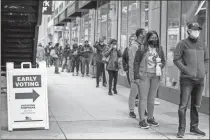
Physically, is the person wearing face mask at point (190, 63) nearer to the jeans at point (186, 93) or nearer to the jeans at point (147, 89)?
the jeans at point (186, 93)

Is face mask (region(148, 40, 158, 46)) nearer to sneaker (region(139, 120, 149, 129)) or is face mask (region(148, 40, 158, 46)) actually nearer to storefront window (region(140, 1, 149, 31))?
sneaker (region(139, 120, 149, 129))

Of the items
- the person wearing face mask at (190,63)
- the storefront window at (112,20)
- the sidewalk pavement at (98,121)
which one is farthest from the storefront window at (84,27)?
the person wearing face mask at (190,63)

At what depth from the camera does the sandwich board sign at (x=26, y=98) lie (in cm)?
692

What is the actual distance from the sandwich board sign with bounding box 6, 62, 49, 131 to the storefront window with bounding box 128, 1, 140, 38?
29.4 feet

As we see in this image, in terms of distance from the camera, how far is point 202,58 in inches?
253

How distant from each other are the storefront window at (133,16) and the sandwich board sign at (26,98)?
29.4 ft

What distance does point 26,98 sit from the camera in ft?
22.9

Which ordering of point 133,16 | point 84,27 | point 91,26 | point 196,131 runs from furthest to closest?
point 84,27 → point 91,26 → point 133,16 → point 196,131

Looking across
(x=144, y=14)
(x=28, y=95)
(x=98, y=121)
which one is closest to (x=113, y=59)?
(x=144, y=14)

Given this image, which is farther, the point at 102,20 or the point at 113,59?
the point at 102,20

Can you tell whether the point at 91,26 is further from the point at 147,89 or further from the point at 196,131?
the point at 196,131

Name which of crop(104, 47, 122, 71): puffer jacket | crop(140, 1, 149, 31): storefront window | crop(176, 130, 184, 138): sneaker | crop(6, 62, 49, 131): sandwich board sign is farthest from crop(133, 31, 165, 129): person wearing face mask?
crop(140, 1, 149, 31): storefront window

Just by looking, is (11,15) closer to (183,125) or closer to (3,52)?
(3,52)

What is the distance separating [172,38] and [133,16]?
4.95 m
